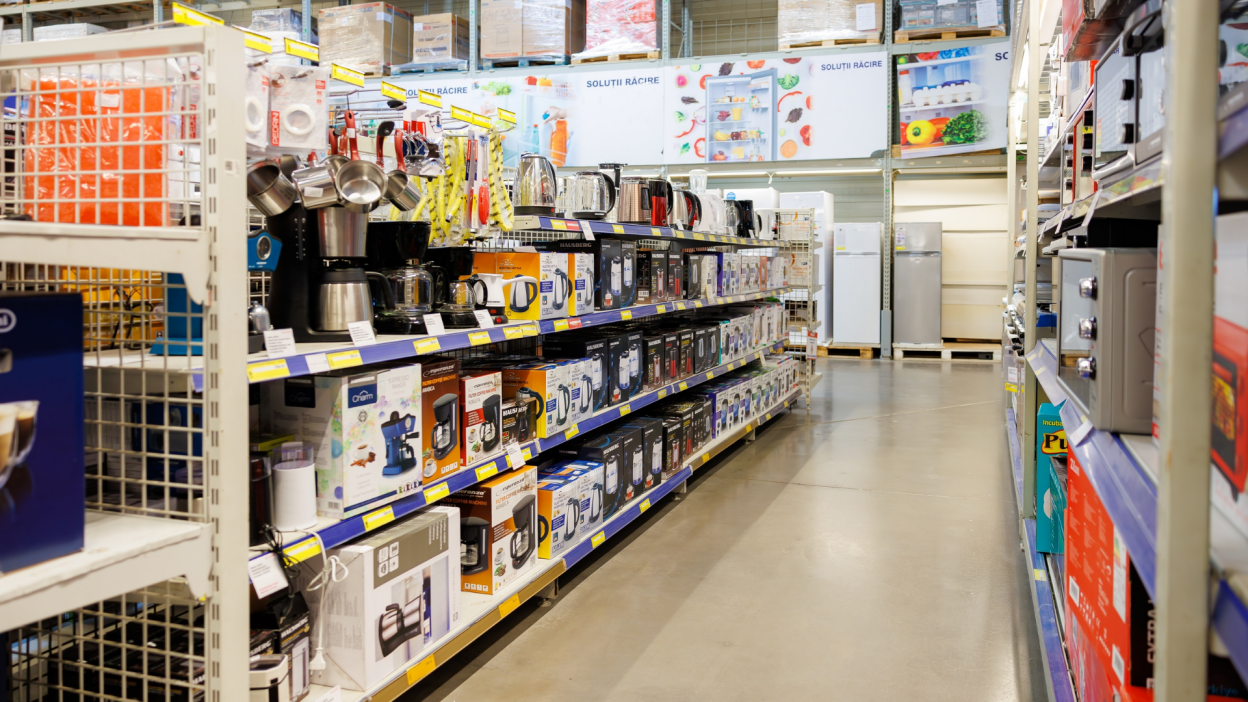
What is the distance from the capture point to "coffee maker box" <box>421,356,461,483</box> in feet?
8.31

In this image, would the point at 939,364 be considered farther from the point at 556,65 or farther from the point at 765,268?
the point at 556,65

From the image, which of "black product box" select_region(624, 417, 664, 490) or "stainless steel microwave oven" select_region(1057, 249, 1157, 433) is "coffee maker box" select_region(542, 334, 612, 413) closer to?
"black product box" select_region(624, 417, 664, 490)

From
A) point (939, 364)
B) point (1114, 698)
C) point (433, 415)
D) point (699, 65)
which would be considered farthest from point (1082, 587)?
point (699, 65)

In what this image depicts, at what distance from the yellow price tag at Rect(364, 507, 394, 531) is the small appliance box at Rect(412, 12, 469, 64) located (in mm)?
9201

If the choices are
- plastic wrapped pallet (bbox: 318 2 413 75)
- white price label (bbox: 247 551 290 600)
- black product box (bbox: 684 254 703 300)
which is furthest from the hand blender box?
plastic wrapped pallet (bbox: 318 2 413 75)

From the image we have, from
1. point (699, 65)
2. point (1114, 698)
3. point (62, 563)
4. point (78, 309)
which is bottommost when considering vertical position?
point (1114, 698)

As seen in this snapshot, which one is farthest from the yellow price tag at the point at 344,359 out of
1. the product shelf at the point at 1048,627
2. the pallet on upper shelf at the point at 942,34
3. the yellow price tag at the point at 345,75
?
the pallet on upper shelf at the point at 942,34

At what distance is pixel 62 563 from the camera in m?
1.28

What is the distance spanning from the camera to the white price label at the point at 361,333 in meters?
2.20

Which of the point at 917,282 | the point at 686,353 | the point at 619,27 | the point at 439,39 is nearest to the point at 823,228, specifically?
the point at 917,282

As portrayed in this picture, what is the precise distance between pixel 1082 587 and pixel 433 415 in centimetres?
168

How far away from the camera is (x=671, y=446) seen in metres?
4.39

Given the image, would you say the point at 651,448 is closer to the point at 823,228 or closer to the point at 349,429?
the point at 349,429

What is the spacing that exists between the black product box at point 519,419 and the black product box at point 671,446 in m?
1.34
